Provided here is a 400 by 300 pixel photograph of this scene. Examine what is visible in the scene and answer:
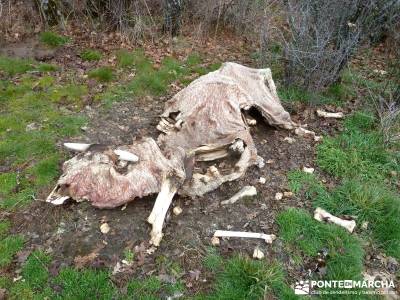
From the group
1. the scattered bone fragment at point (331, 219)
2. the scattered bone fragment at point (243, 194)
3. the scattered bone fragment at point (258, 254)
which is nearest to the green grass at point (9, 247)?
the scattered bone fragment at point (243, 194)

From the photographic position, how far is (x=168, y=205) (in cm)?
414

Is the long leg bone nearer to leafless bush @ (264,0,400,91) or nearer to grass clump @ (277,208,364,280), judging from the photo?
grass clump @ (277,208,364,280)

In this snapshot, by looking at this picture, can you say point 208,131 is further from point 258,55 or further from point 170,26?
point 170,26

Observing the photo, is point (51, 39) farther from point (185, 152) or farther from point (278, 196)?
point (278, 196)

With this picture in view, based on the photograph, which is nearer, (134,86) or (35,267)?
(35,267)

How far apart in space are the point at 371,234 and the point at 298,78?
3241 mm

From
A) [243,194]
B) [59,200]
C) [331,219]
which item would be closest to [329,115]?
[331,219]

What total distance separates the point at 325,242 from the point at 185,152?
6.38 ft

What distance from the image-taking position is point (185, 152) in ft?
15.0

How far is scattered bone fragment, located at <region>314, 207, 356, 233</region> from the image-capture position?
4309 mm

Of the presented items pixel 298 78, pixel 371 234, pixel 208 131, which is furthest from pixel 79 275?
pixel 298 78

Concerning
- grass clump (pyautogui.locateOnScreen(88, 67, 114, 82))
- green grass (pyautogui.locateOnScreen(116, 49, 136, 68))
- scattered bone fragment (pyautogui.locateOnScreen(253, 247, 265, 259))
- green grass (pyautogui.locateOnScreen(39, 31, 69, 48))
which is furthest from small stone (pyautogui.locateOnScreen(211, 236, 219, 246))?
green grass (pyautogui.locateOnScreen(39, 31, 69, 48))

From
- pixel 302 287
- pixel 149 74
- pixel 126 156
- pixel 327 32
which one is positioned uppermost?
pixel 327 32

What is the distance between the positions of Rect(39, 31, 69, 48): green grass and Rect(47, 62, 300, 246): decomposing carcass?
3.76 m
